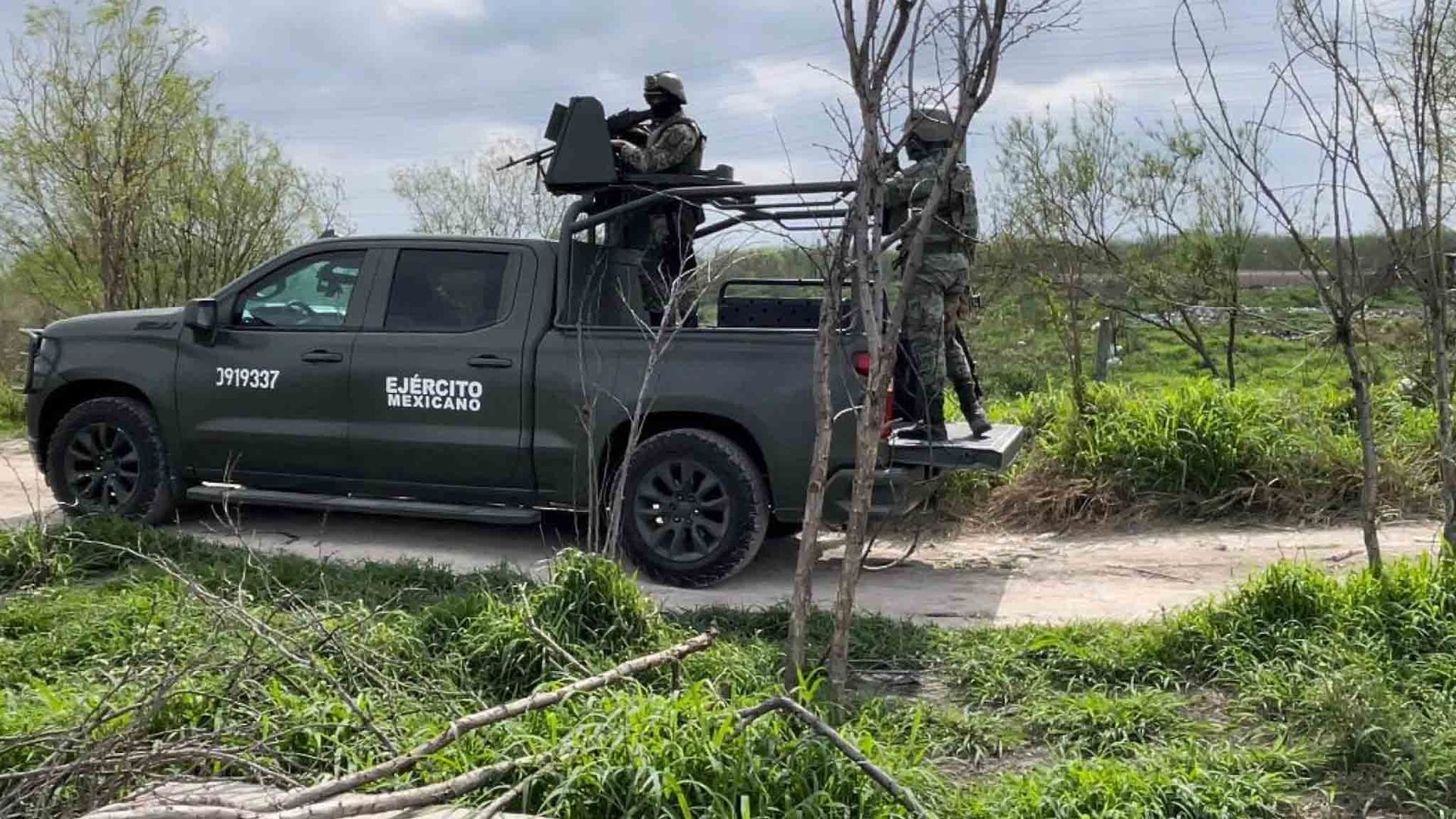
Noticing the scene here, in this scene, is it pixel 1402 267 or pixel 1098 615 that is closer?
pixel 1402 267

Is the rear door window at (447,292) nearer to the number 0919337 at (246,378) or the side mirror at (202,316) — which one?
the number 0919337 at (246,378)

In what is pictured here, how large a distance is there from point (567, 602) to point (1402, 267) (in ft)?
10.8

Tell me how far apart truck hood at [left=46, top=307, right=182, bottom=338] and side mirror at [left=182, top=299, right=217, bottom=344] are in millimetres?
190

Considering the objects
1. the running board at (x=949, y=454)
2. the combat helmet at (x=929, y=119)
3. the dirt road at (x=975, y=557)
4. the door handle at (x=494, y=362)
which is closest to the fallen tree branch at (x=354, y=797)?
the combat helmet at (x=929, y=119)

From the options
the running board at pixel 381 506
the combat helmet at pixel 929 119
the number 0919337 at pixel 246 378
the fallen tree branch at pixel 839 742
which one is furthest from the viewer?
the number 0919337 at pixel 246 378

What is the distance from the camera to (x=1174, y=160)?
1288cm

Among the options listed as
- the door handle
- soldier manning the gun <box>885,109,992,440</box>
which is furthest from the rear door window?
soldier manning the gun <box>885,109,992,440</box>

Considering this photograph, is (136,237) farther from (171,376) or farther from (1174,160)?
(1174,160)

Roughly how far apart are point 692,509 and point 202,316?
9.16 ft

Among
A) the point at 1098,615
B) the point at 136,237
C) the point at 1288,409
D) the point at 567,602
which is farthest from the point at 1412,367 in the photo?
the point at 136,237

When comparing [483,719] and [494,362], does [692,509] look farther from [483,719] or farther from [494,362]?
[483,719]

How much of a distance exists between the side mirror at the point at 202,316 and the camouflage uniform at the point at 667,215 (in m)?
2.23

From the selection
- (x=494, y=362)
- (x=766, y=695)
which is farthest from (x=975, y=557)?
(x=766, y=695)

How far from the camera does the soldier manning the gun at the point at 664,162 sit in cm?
701
